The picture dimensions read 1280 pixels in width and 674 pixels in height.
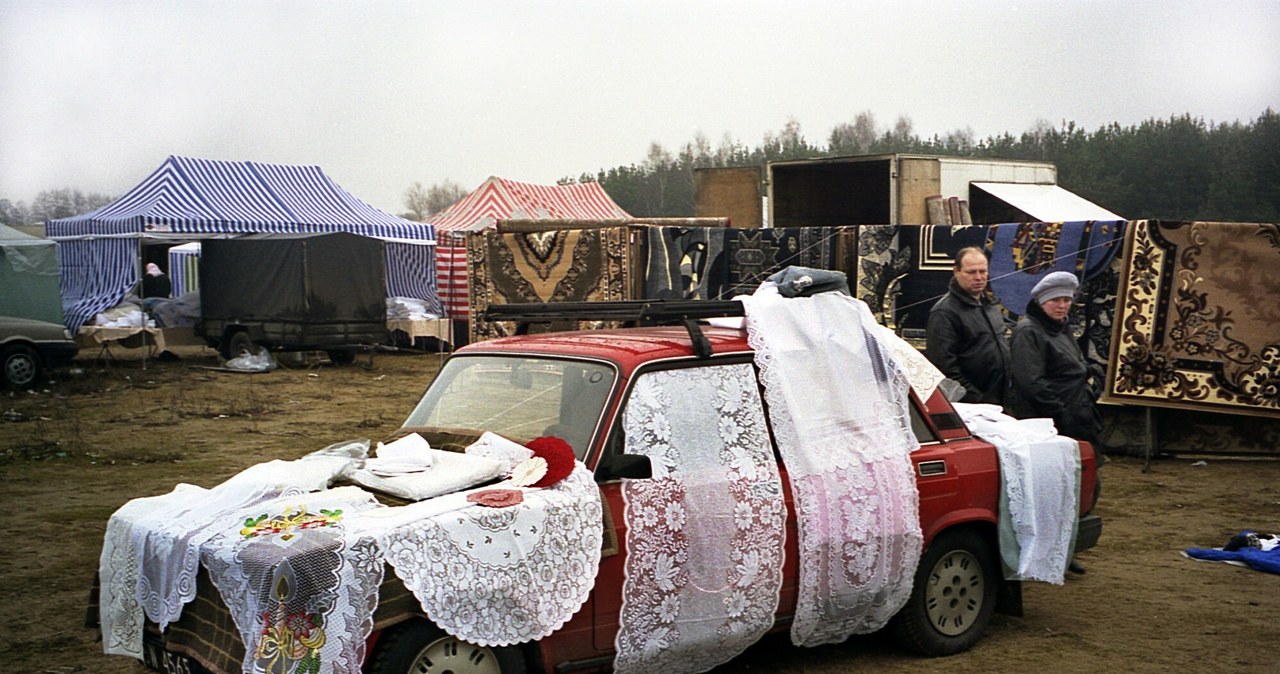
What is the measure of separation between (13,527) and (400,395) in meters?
9.05

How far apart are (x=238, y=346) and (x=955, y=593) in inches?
701

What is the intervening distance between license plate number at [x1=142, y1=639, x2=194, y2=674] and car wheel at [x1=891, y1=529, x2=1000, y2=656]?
318 centimetres

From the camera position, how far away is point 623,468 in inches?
183

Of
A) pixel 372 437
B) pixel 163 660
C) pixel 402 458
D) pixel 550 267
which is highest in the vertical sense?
pixel 550 267

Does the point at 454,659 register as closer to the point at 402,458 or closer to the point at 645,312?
the point at 402,458

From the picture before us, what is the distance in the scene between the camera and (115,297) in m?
22.4

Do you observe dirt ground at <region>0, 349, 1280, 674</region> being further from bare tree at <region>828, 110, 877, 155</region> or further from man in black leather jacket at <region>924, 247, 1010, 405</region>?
bare tree at <region>828, 110, 877, 155</region>

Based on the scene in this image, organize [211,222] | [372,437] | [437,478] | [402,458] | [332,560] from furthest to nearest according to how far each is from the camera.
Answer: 1. [211,222]
2. [372,437]
3. [402,458]
4. [437,478]
5. [332,560]

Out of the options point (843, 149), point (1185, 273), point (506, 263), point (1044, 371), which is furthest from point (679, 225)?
point (843, 149)

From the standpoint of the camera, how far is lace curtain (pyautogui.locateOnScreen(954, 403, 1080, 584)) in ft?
19.4

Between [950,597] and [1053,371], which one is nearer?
[950,597]

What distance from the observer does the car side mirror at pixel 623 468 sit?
4.65m

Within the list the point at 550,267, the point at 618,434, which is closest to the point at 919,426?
the point at 618,434

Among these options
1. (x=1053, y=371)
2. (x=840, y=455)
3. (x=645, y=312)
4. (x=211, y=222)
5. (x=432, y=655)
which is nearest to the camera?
(x=432, y=655)
